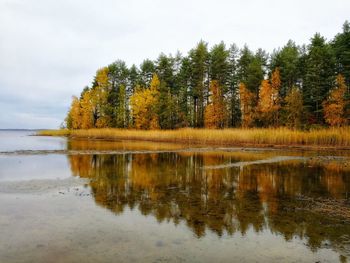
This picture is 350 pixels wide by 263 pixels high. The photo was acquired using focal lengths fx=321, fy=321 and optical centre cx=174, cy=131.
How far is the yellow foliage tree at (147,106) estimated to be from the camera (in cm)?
5491

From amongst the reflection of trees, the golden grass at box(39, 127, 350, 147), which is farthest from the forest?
the reflection of trees

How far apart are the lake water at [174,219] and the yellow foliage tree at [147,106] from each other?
4220 cm

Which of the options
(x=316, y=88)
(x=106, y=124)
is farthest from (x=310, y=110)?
(x=106, y=124)

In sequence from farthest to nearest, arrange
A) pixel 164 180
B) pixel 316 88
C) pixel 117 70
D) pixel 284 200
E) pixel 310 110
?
pixel 117 70
pixel 310 110
pixel 316 88
pixel 164 180
pixel 284 200

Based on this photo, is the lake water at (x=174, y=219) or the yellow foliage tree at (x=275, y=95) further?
the yellow foliage tree at (x=275, y=95)

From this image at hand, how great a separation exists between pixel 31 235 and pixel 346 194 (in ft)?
28.8

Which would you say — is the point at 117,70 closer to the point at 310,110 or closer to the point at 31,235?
the point at 310,110

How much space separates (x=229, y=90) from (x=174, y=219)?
167 ft

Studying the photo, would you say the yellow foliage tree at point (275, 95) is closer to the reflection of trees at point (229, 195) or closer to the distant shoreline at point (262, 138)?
the distant shoreline at point (262, 138)

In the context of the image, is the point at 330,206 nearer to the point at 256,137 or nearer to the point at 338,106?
the point at 256,137

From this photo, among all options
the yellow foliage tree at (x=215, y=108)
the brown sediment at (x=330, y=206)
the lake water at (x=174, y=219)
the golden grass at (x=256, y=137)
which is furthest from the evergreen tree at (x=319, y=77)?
the brown sediment at (x=330, y=206)

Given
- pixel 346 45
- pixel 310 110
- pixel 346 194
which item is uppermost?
pixel 346 45

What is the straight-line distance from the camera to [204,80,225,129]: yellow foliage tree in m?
50.2

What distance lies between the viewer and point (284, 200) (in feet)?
29.5
